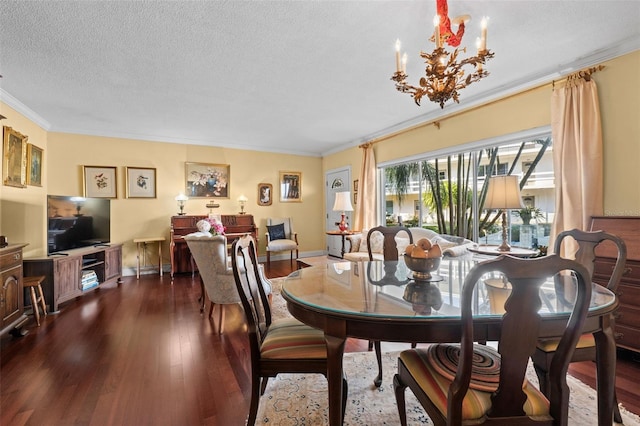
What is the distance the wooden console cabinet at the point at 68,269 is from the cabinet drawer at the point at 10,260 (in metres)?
0.52

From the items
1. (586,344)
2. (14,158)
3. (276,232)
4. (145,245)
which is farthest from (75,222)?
(586,344)

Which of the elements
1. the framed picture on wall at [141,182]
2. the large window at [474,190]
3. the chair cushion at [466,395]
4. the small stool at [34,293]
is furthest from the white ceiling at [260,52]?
the chair cushion at [466,395]

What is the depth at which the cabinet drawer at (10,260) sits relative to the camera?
96.7 inches

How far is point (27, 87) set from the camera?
319 cm

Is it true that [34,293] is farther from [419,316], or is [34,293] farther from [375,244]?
[375,244]

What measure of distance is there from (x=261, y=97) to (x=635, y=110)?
143 inches

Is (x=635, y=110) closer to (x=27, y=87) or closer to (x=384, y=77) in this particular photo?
(x=384, y=77)

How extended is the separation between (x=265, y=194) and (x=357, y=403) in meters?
5.19

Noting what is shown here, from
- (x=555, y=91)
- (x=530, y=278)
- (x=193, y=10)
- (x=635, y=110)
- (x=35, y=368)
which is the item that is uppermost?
(x=193, y=10)

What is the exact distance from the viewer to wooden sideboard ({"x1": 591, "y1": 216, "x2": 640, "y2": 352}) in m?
2.12

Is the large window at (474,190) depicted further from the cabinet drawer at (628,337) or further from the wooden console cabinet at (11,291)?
the wooden console cabinet at (11,291)

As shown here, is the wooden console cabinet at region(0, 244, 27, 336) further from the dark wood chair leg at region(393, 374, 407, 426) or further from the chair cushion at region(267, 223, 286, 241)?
the chair cushion at region(267, 223, 286, 241)

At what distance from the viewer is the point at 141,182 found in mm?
5258

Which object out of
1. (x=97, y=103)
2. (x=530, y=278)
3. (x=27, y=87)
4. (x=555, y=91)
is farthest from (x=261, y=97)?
(x=530, y=278)
